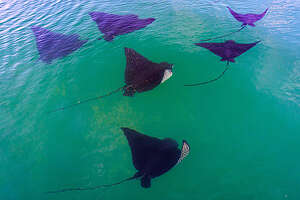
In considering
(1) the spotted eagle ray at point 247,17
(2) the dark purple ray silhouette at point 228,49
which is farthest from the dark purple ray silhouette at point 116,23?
(1) the spotted eagle ray at point 247,17

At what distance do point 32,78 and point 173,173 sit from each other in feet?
22.2

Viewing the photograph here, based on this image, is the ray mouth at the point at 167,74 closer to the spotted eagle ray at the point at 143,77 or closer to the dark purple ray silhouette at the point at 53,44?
the spotted eagle ray at the point at 143,77

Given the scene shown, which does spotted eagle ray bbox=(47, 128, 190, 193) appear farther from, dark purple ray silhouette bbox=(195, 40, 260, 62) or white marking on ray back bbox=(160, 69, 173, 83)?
dark purple ray silhouette bbox=(195, 40, 260, 62)

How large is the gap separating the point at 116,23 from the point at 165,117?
22.9 feet

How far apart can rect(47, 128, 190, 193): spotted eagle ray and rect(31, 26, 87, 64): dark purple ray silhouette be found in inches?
235

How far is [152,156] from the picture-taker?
153 inches

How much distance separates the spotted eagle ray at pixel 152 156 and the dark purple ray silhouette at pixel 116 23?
6.09 m

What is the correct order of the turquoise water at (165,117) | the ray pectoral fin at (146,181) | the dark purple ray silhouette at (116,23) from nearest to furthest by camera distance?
the ray pectoral fin at (146,181), the turquoise water at (165,117), the dark purple ray silhouette at (116,23)

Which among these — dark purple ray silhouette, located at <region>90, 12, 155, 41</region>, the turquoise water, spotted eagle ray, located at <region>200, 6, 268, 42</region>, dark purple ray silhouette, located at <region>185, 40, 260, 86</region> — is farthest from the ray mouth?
spotted eagle ray, located at <region>200, 6, 268, 42</region>

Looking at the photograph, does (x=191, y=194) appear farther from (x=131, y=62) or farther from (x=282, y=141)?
(x=131, y=62)

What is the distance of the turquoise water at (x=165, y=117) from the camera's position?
3.93m

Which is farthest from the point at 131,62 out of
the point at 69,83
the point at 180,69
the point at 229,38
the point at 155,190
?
the point at 229,38

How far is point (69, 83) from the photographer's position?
630 cm

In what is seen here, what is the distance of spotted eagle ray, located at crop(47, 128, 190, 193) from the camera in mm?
3719
